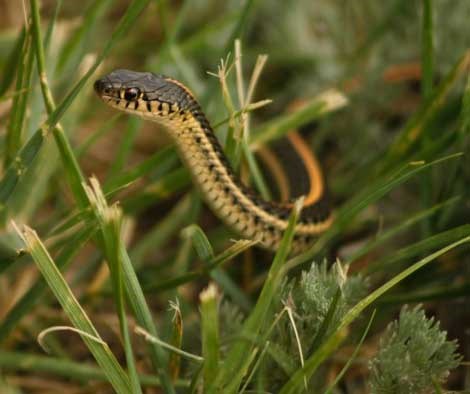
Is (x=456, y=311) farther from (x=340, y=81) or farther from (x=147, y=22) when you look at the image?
(x=147, y=22)

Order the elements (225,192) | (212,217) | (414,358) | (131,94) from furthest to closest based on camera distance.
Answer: (212,217)
(225,192)
(131,94)
(414,358)

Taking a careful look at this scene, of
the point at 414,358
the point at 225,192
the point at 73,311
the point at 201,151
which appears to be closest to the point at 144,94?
the point at 201,151

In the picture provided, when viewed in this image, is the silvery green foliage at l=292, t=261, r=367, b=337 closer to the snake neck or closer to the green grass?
the green grass

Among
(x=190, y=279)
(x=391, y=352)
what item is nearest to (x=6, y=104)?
(x=190, y=279)

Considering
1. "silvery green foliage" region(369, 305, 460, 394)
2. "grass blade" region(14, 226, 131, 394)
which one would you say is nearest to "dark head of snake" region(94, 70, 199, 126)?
"grass blade" region(14, 226, 131, 394)

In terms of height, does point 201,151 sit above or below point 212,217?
above

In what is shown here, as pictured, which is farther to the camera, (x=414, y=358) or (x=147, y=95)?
(x=147, y=95)

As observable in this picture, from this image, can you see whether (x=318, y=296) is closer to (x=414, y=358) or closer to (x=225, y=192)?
(x=414, y=358)

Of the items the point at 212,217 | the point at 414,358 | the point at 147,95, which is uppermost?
the point at 147,95

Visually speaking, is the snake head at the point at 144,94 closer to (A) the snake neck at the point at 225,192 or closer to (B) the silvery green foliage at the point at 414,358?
(A) the snake neck at the point at 225,192
